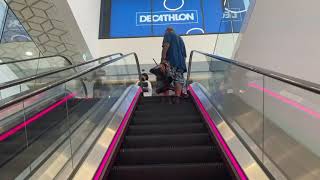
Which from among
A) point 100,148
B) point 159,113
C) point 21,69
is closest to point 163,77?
point 159,113

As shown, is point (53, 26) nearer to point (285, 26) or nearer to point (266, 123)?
point (285, 26)

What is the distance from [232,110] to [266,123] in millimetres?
1140

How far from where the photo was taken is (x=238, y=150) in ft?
11.7

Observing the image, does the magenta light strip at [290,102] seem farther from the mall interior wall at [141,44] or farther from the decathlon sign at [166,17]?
the decathlon sign at [166,17]

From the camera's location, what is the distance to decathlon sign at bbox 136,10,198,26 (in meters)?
15.3

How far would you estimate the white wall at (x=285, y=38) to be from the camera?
4.24 m

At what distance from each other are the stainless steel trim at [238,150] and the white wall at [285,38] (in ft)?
3.26

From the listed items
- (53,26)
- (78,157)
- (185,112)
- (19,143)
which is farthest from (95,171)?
(53,26)

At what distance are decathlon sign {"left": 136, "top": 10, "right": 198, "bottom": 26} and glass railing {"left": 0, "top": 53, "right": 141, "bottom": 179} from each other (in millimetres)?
10678

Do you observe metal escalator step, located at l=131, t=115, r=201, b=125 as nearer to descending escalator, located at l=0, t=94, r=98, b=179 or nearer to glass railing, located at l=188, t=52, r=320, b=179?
glass railing, located at l=188, t=52, r=320, b=179

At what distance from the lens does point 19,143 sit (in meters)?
2.96

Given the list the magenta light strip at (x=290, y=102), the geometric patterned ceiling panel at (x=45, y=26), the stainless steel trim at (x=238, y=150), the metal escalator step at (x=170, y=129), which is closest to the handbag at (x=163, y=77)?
the stainless steel trim at (x=238, y=150)

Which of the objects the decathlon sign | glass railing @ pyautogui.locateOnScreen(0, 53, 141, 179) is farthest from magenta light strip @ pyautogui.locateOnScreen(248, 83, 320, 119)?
the decathlon sign

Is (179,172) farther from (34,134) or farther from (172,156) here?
(34,134)
